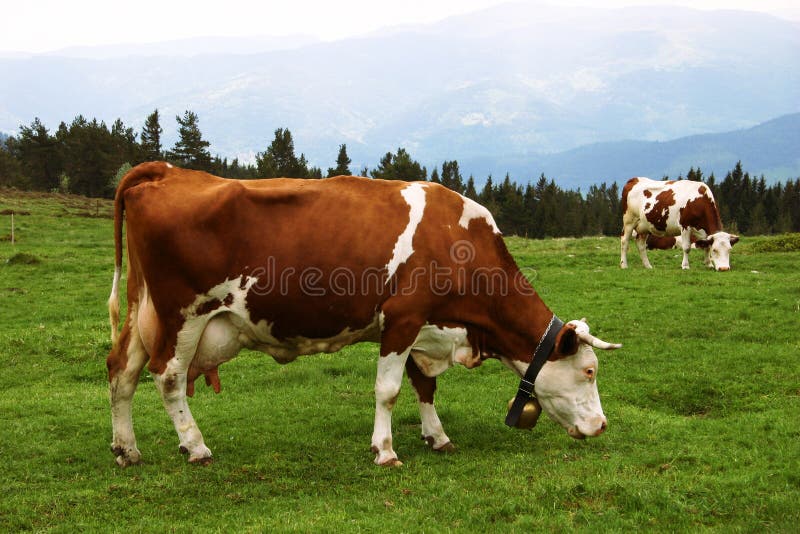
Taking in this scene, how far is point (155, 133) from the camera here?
83312mm

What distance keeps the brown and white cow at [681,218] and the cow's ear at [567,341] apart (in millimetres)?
16024

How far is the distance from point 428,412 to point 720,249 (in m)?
16.9

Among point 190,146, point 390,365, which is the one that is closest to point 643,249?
point 390,365

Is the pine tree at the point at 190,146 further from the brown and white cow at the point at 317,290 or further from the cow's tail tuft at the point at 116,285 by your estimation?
the brown and white cow at the point at 317,290

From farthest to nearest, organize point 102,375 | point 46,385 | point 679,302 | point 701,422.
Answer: point 679,302
point 102,375
point 46,385
point 701,422

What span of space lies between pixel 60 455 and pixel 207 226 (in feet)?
10.4

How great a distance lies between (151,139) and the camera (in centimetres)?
8450

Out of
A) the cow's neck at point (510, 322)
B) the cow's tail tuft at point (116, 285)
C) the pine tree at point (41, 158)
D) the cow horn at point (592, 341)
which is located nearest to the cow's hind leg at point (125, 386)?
the cow's tail tuft at point (116, 285)

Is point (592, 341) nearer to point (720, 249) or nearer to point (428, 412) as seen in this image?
point (428, 412)

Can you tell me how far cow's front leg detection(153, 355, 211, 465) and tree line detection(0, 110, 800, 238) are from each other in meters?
65.9

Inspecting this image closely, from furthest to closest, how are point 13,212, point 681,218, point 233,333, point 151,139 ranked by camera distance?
point 151,139, point 13,212, point 681,218, point 233,333

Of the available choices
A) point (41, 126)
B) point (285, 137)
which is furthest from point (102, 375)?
point (41, 126)

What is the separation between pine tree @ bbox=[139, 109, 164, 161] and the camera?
81.8 metres

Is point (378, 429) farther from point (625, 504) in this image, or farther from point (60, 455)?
point (60, 455)
